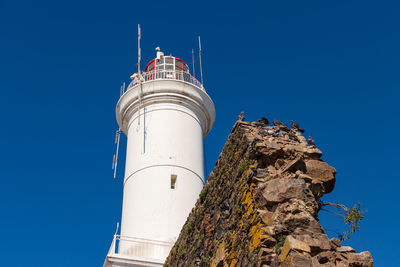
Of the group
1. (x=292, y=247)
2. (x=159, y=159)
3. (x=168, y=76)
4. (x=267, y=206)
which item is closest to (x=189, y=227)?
(x=267, y=206)

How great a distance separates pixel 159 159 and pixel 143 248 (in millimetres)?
3107

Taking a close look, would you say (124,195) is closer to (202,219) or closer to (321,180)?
(202,219)

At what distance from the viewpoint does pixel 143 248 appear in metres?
14.7

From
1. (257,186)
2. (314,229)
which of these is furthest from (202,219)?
(314,229)

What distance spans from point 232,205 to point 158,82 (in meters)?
13.1

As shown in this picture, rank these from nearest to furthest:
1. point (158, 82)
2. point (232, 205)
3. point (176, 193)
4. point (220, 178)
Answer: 1. point (232, 205)
2. point (220, 178)
3. point (176, 193)
4. point (158, 82)

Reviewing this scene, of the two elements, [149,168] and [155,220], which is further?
[149,168]

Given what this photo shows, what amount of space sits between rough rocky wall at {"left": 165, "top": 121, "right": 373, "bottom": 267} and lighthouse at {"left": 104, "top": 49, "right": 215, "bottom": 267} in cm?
860

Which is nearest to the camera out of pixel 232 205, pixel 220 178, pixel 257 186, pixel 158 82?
pixel 257 186

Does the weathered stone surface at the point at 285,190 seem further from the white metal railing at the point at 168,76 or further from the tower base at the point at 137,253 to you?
the white metal railing at the point at 168,76

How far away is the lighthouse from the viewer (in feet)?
49.0

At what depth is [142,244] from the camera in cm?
1478

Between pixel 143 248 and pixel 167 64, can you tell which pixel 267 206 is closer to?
pixel 143 248

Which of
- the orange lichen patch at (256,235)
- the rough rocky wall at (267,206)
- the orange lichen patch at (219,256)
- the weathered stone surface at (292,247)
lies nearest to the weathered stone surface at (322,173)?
the rough rocky wall at (267,206)
